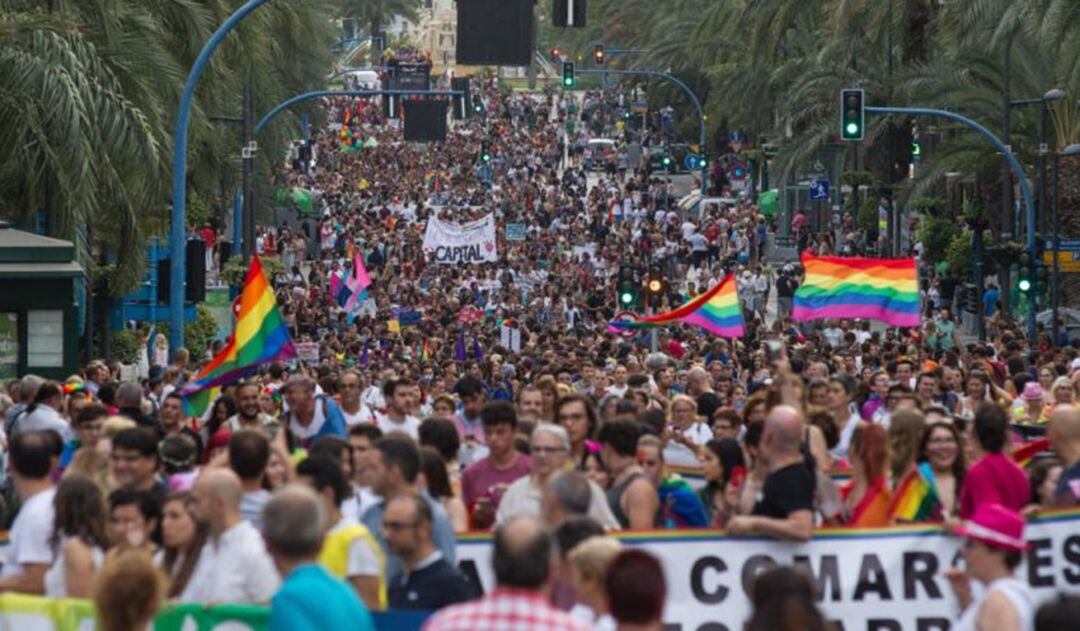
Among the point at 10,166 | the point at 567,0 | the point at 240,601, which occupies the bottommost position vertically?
the point at 240,601

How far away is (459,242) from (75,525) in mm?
42061

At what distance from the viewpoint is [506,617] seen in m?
7.53

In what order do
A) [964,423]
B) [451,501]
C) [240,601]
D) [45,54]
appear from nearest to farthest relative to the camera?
[240,601] → [451,501] → [964,423] → [45,54]

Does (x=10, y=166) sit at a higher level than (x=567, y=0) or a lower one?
lower

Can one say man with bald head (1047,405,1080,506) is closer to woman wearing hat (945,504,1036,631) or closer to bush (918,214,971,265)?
woman wearing hat (945,504,1036,631)

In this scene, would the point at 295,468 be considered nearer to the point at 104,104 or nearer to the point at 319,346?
the point at 104,104

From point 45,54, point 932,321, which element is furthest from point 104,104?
point 932,321

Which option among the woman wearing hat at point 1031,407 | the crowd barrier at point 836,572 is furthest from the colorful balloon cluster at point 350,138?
the crowd barrier at point 836,572

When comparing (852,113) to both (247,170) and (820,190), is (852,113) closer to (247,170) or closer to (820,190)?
(247,170)

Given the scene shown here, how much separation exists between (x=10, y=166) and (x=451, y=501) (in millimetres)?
18751

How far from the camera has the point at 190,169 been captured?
3972 centimetres

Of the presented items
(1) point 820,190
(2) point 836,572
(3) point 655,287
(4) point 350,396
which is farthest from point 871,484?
(1) point 820,190

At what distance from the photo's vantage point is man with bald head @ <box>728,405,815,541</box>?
422 inches

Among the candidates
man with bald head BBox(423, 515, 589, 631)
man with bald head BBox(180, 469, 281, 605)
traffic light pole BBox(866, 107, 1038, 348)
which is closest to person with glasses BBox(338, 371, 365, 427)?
man with bald head BBox(180, 469, 281, 605)
